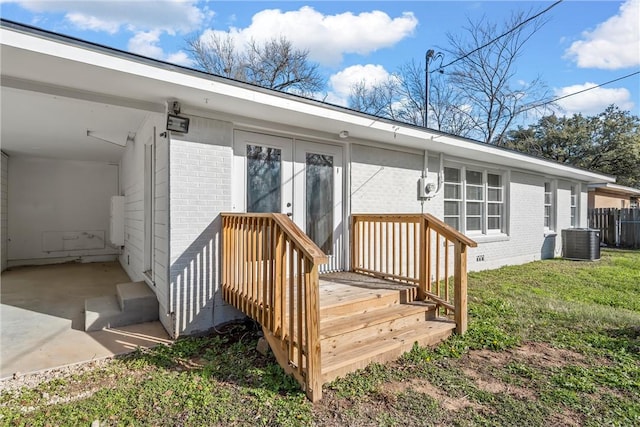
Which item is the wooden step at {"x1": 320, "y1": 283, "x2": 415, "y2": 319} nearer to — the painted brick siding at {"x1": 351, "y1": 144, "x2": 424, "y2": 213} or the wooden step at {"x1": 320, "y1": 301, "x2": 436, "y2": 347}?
the wooden step at {"x1": 320, "y1": 301, "x2": 436, "y2": 347}

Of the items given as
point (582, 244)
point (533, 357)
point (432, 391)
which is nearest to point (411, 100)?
point (582, 244)

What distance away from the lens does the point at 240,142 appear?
13.7ft

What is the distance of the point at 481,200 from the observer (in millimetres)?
7492

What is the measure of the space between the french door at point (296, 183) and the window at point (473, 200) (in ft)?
9.61

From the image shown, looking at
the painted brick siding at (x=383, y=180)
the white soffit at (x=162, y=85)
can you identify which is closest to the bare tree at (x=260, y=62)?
the painted brick siding at (x=383, y=180)

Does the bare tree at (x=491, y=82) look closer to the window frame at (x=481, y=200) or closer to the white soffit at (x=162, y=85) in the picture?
the window frame at (x=481, y=200)

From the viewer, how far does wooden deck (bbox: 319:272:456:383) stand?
283 cm

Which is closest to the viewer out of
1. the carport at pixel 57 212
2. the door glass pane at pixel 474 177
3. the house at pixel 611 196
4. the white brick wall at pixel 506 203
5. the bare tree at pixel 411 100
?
the carport at pixel 57 212

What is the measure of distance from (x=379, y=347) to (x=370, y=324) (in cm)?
27

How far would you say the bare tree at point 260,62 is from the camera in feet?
48.1

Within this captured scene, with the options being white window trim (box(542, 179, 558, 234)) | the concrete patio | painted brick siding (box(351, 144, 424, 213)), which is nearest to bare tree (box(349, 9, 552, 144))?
white window trim (box(542, 179, 558, 234))

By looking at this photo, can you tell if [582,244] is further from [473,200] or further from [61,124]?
[61,124]

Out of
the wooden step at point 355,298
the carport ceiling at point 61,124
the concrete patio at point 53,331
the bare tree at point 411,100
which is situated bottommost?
the concrete patio at point 53,331

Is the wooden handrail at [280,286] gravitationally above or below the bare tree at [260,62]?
below
